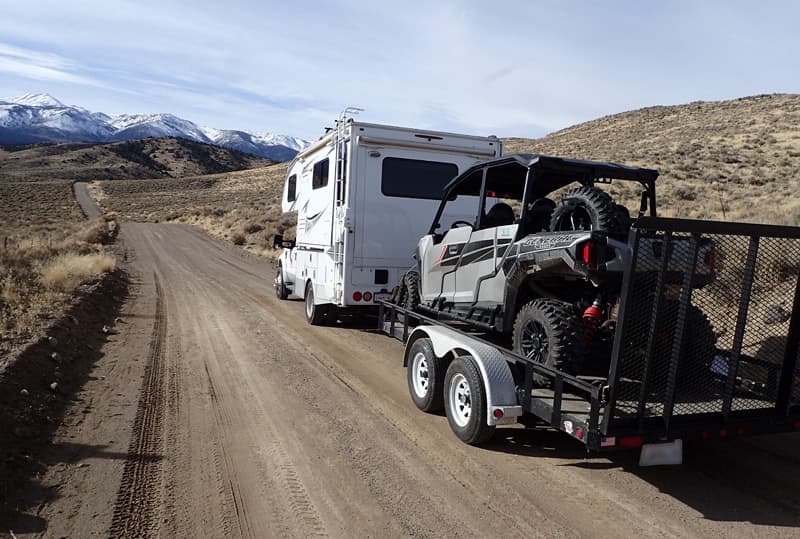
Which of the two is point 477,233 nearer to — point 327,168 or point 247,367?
point 247,367

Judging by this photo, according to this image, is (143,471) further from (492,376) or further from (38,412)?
(492,376)

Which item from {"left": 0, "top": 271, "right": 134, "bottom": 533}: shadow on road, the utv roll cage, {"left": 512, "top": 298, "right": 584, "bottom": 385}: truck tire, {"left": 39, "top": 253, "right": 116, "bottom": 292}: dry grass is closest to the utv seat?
the utv roll cage

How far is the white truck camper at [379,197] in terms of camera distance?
30.9 ft

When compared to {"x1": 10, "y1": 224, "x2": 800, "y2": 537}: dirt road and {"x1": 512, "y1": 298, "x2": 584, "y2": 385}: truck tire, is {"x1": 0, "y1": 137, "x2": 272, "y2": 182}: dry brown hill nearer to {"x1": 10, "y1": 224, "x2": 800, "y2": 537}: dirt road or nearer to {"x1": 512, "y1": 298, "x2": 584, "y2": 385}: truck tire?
{"x1": 10, "y1": 224, "x2": 800, "y2": 537}: dirt road

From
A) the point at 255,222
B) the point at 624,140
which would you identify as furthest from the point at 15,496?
the point at 624,140

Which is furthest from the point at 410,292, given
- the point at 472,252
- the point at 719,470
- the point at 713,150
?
the point at 713,150

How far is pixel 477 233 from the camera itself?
6328mm

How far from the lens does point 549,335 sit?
4801mm

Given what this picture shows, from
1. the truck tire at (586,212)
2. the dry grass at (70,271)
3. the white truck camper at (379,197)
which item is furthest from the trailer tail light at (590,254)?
the dry grass at (70,271)

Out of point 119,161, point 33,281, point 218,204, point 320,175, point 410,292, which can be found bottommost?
point 33,281

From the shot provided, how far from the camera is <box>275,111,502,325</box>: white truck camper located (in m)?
9.42

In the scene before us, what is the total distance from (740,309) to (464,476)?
2333mm

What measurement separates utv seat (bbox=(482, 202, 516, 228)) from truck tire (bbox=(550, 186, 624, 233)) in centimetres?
98

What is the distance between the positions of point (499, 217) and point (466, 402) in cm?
207
